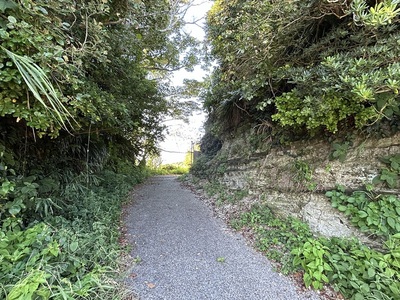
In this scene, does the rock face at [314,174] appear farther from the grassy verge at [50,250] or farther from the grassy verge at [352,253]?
the grassy verge at [50,250]

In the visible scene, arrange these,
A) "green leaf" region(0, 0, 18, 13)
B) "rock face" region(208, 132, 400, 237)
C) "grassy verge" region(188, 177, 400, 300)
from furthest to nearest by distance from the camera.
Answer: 1. "rock face" region(208, 132, 400, 237)
2. "grassy verge" region(188, 177, 400, 300)
3. "green leaf" region(0, 0, 18, 13)

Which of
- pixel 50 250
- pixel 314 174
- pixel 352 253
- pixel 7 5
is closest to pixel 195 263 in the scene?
pixel 50 250

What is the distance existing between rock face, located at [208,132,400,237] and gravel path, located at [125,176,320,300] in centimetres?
91

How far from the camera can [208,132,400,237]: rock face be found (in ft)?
7.97

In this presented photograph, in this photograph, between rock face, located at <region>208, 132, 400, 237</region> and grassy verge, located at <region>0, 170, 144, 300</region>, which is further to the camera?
rock face, located at <region>208, 132, 400, 237</region>

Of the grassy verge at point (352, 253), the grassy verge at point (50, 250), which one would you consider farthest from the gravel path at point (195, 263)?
the grassy verge at point (50, 250)

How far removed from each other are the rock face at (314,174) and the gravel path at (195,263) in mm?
907

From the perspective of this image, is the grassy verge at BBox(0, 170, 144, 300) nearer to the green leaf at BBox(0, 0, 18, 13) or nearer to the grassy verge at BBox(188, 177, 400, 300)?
the green leaf at BBox(0, 0, 18, 13)

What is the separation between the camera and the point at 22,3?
4.76ft

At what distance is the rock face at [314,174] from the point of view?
2430 mm

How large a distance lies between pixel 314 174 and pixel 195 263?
2.08 m

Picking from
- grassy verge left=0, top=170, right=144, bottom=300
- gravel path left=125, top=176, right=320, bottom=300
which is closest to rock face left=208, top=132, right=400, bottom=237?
gravel path left=125, top=176, right=320, bottom=300

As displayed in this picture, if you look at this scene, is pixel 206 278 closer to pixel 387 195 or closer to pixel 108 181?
pixel 387 195

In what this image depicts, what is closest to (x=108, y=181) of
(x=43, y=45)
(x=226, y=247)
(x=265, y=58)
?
(x=226, y=247)
